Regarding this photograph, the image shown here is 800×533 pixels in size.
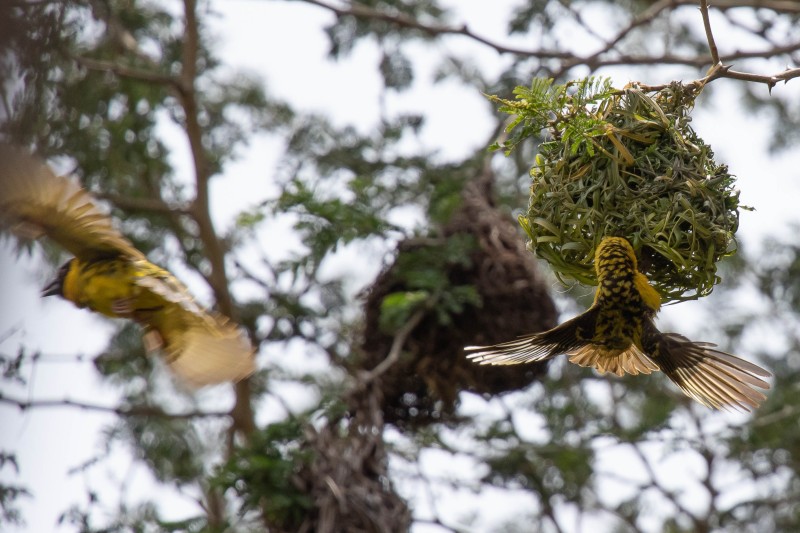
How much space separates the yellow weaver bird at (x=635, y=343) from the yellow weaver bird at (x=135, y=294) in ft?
2.45

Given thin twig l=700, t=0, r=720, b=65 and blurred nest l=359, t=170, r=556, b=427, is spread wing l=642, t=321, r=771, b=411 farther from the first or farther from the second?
blurred nest l=359, t=170, r=556, b=427

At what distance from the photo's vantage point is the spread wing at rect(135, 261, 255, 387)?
116 inches

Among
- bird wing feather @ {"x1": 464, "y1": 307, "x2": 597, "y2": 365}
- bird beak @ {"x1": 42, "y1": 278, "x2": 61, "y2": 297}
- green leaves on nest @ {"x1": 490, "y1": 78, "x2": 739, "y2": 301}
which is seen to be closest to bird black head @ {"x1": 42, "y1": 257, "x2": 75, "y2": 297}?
bird beak @ {"x1": 42, "y1": 278, "x2": 61, "y2": 297}

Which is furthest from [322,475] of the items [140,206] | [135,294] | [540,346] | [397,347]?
[140,206]

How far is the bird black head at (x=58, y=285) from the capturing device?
3.03m

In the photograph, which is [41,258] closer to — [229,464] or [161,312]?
[229,464]

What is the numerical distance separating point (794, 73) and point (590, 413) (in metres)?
3.32

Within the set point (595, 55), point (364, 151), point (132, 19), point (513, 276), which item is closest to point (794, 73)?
point (595, 55)

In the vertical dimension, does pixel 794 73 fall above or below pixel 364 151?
below

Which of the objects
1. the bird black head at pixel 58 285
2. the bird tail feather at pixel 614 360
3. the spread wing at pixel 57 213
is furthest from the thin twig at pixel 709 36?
the bird black head at pixel 58 285

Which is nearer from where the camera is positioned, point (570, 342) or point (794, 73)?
point (794, 73)

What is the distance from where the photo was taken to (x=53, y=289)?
9.97 feet

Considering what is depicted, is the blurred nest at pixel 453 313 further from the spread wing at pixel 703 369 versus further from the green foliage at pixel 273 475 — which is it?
the spread wing at pixel 703 369

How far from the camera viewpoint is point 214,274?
501 centimetres
